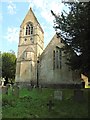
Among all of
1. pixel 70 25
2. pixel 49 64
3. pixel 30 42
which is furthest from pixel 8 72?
pixel 70 25

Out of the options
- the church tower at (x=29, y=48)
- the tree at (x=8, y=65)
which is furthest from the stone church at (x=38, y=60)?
the tree at (x=8, y=65)

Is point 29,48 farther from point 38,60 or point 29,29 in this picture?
point 29,29

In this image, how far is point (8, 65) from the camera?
50156 millimetres

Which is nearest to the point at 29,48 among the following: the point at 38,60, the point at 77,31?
the point at 38,60

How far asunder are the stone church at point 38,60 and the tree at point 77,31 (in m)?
14.5

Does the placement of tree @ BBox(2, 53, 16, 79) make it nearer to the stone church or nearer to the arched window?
the stone church

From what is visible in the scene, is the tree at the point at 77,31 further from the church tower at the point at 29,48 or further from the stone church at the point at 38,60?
the church tower at the point at 29,48

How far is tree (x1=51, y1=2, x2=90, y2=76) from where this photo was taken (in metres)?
11.7

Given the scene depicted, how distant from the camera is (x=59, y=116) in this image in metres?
9.36

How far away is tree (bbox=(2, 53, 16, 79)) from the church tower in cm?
1332

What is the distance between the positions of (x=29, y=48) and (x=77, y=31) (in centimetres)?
2285

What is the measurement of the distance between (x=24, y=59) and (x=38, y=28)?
673cm

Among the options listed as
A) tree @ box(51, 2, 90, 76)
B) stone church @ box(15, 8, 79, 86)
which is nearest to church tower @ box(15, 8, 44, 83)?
stone church @ box(15, 8, 79, 86)

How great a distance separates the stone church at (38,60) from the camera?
3108 centimetres
